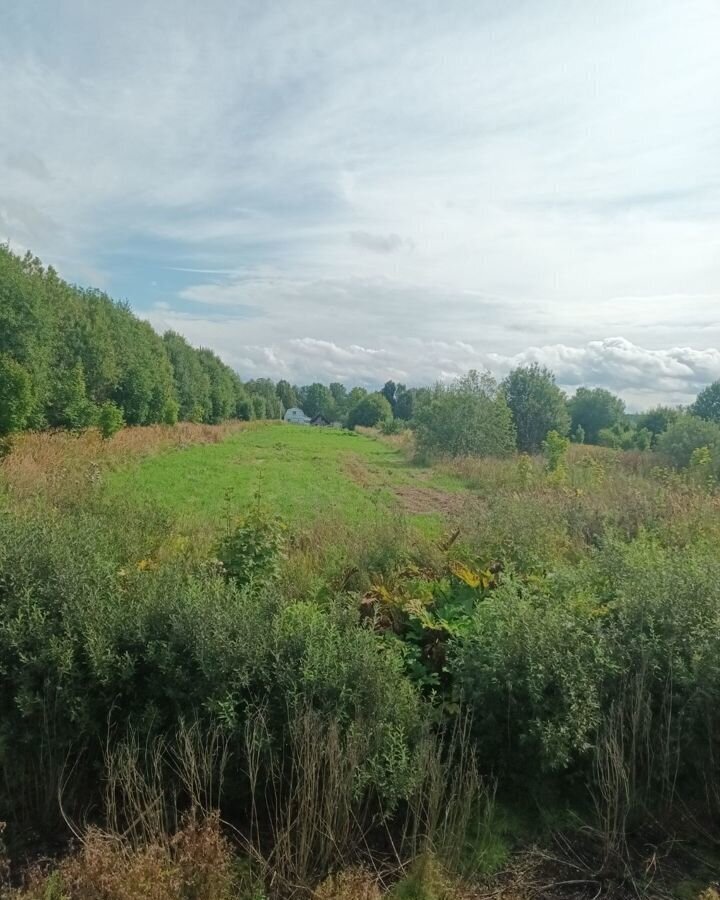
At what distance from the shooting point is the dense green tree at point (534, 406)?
1690 inches

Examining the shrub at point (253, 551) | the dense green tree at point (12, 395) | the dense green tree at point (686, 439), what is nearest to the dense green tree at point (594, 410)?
the dense green tree at point (686, 439)

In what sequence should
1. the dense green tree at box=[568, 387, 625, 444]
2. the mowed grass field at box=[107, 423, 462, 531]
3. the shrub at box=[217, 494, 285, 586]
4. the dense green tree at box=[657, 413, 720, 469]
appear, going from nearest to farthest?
the shrub at box=[217, 494, 285, 586]
the mowed grass field at box=[107, 423, 462, 531]
the dense green tree at box=[657, 413, 720, 469]
the dense green tree at box=[568, 387, 625, 444]

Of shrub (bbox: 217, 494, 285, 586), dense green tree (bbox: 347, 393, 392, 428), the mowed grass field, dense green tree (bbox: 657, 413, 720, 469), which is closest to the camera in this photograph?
shrub (bbox: 217, 494, 285, 586)

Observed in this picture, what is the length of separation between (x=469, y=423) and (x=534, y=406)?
41.6 feet

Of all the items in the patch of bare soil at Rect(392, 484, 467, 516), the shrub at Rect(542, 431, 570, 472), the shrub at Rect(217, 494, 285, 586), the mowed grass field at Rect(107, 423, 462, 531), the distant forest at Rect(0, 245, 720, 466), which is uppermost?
the distant forest at Rect(0, 245, 720, 466)

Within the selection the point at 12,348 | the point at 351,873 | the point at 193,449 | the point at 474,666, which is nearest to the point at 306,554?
the point at 474,666

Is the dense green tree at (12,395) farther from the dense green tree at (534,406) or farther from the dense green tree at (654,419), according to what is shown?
the dense green tree at (654,419)

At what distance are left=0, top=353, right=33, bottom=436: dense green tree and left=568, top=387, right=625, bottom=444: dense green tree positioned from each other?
52.1 m

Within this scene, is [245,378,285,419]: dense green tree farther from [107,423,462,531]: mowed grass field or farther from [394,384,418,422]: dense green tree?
[107,423,462,531]: mowed grass field

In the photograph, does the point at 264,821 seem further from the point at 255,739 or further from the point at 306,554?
the point at 306,554

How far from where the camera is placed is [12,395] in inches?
765

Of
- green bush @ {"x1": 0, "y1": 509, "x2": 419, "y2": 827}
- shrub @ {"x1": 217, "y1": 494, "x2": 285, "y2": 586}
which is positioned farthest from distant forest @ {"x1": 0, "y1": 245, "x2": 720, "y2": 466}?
green bush @ {"x1": 0, "y1": 509, "x2": 419, "y2": 827}

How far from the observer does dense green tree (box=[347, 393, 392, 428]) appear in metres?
88.4

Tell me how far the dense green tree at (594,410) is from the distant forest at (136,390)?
15.1 inches
